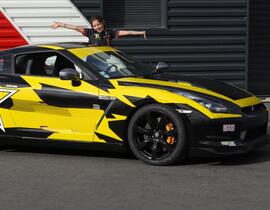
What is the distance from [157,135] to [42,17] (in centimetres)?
632

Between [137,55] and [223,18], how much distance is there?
6.07ft

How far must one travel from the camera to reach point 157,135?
6980 millimetres

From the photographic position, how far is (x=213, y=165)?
23.1 ft

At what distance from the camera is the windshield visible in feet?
24.4

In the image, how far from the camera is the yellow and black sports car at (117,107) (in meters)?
6.80

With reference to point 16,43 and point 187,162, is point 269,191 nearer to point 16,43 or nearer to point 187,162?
point 187,162

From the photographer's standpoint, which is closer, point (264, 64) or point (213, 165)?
point (213, 165)

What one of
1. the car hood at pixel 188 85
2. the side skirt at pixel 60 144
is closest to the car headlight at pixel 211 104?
the car hood at pixel 188 85

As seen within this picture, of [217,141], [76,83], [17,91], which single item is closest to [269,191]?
[217,141]

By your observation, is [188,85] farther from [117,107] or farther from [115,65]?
[115,65]

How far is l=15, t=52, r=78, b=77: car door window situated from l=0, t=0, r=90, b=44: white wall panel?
16.5 feet

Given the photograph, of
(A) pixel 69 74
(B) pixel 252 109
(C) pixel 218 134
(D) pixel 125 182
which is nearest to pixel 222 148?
(C) pixel 218 134

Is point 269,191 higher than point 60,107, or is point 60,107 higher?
point 60,107

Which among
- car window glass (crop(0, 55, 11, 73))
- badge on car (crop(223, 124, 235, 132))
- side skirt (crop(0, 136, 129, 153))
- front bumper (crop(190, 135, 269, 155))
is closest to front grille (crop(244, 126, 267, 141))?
front bumper (crop(190, 135, 269, 155))
